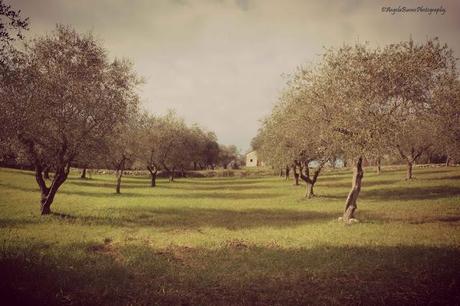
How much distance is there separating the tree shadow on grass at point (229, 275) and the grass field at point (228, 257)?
0.14 ft

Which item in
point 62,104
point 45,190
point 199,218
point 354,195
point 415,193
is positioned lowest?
point 199,218

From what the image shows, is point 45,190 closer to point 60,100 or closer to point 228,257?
point 60,100

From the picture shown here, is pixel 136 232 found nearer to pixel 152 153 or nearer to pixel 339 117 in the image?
pixel 339 117

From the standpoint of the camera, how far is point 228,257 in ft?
55.0

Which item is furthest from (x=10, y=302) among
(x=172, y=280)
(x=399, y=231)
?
(x=399, y=231)

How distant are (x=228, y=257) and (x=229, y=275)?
2792 millimetres

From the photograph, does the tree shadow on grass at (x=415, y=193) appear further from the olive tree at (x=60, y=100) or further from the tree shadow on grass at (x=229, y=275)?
the olive tree at (x=60, y=100)

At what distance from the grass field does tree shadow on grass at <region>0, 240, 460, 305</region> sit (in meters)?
0.04

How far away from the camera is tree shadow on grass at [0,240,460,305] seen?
11414mm

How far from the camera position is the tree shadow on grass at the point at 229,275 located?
11414 millimetres

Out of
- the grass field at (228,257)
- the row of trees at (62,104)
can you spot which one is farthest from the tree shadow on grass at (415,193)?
the row of trees at (62,104)

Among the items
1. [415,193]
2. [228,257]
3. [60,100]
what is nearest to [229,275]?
[228,257]

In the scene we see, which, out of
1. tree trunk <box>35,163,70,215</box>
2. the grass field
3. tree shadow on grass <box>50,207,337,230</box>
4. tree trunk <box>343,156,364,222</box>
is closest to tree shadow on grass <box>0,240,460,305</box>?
the grass field

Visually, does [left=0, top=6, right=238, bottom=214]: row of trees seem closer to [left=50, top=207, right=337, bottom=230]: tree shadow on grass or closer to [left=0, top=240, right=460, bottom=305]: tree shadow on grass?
[left=50, top=207, right=337, bottom=230]: tree shadow on grass
